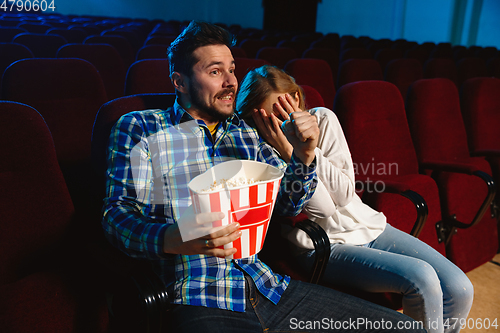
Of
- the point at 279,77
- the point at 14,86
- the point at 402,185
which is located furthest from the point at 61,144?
the point at 402,185

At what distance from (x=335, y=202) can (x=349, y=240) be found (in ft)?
0.45

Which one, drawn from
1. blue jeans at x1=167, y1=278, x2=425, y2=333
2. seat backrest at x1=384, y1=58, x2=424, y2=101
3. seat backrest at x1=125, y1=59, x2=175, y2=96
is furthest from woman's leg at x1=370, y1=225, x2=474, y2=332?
seat backrest at x1=384, y1=58, x2=424, y2=101

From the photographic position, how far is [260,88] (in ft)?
3.90

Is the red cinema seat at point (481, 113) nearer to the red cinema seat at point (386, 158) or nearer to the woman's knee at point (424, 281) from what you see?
the red cinema seat at point (386, 158)

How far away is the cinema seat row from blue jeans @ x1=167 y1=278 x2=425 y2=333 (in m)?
0.08

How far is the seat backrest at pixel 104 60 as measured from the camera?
2.39m

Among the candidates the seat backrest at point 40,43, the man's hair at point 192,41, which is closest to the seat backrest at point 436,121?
the man's hair at point 192,41

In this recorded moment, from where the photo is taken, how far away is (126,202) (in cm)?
90

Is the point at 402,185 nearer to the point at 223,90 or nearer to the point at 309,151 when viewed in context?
the point at 309,151

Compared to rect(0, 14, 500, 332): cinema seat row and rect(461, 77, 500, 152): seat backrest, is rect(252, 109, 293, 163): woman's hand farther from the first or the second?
rect(461, 77, 500, 152): seat backrest

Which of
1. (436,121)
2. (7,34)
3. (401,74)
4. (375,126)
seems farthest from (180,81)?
(7,34)

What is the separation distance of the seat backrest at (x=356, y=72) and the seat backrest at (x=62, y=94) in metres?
2.16

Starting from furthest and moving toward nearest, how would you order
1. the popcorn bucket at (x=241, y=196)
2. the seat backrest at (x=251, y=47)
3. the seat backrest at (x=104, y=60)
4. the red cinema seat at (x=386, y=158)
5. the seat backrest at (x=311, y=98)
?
the seat backrest at (x=251, y=47), the seat backrest at (x=104, y=60), the seat backrest at (x=311, y=98), the red cinema seat at (x=386, y=158), the popcorn bucket at (x=241, y=196)

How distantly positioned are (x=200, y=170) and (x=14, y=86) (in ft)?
3.38
